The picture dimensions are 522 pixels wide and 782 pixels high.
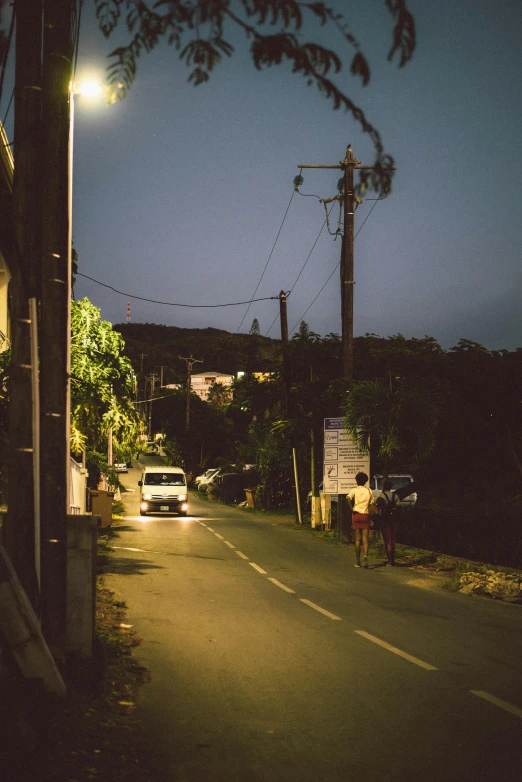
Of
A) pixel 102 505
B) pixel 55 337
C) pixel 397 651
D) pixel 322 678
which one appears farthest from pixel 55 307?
pixel 102 505

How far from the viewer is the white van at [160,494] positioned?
36656mm

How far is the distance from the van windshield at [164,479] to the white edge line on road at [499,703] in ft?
99.1

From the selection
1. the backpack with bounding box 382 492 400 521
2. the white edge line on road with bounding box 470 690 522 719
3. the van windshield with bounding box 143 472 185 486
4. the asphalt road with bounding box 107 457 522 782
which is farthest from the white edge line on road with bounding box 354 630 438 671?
the van windshield with bounding box 143 472 185 486

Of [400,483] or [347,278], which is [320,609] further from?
[400,483]

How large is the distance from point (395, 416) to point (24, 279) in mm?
15795

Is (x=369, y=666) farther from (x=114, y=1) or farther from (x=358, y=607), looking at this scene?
(x=114, y=1)

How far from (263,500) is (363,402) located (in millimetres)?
24745

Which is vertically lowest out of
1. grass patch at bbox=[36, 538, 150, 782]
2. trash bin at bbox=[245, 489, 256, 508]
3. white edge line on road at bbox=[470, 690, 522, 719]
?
trash bin at bbox=[245, 489, 256, 508]

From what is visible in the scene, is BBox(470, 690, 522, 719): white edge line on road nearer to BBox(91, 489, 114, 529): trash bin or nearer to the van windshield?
BBox(91, 489, 114, 529): trash bin

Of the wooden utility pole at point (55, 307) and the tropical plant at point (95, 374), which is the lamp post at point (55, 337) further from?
the tropical plant at point (95, 374)

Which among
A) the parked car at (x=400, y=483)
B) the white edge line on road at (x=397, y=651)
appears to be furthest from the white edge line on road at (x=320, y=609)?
the parked car at (x=400, y=483)

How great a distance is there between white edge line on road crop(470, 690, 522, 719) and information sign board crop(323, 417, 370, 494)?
1801 cm

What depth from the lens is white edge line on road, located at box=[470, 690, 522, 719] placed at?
6789 mm

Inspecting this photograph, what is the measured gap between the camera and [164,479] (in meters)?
37.5
